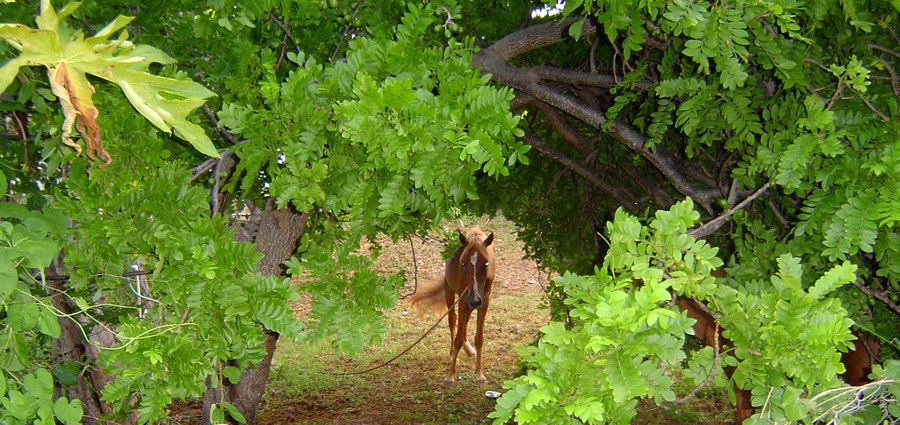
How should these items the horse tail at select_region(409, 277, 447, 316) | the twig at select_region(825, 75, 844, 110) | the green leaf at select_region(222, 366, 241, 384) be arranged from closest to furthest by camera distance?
the twig at select_region(825, 75, 844, 110) < the green leaf at select_region(222, 366, 241, 384) < the horse tail at select_region(409, 277, 447, 316)

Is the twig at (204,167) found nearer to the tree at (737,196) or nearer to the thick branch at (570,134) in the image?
the tree at (737,196)

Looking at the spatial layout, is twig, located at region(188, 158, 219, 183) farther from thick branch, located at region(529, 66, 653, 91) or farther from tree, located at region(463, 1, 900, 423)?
thick branch, located at region(529, 66, 653, 91)

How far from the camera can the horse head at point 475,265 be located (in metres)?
5.98

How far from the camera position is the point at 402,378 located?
747 centimetres

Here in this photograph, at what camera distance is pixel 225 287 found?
83.2 inches

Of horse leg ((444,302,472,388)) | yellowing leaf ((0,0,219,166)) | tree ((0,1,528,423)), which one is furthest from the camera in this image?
horse leg ((444,302,472,388))

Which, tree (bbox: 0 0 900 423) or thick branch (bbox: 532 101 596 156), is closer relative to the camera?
tree (bbox: 0 0 900 423)

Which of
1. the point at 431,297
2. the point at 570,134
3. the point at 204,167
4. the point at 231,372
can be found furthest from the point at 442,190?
the point at 431,297

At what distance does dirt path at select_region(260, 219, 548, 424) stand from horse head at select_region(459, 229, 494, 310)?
0.33 m

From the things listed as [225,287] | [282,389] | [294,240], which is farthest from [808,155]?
[282,389]

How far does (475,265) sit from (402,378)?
212 cm

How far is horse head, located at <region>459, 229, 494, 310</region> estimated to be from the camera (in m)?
5.98

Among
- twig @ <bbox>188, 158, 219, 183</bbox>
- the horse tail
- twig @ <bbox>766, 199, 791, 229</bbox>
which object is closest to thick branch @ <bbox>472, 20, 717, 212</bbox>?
twig @ <bbox>766, 199, 791, 229</bbox>

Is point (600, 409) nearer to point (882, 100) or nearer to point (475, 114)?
point (475, 114)
